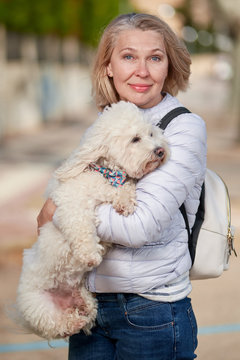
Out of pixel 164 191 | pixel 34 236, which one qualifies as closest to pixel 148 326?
pixel 164 191

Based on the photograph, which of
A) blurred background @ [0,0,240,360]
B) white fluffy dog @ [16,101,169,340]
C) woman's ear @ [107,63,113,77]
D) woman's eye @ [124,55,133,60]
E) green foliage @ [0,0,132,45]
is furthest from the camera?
green foliage @ [0,0,132,45]

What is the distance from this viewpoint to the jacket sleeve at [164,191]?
2.16m

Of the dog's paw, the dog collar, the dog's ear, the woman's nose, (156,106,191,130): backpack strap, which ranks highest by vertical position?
the woman's nose

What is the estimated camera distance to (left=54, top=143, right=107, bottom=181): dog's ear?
2.38 metres

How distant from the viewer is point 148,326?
232 cm

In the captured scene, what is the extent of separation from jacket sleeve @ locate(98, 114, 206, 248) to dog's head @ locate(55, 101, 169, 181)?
0.28 ft

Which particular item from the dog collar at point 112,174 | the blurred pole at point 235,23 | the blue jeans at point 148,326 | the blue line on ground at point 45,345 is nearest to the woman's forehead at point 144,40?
the dog collar at point 112,174

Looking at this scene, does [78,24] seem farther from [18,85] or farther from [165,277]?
[165,277]

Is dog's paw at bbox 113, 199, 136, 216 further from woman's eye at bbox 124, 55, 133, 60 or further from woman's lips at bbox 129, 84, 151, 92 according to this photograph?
woman's eye at bbox 124, 55, 133, 60

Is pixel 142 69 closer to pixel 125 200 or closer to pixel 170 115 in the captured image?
pixel 170 115

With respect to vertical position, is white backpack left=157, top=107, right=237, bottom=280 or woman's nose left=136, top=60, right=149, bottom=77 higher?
woman's nose left=136, top=60, right=149, bottom=77

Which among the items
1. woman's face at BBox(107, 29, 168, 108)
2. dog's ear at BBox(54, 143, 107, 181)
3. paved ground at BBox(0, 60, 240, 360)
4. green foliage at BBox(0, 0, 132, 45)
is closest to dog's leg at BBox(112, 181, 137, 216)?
dog's ear at BBox(54, 143, 107, 181)

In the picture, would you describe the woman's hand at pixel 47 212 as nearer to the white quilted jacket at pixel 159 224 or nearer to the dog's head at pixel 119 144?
the dog's head at pixel 119 144

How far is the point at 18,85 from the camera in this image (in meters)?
21.0
